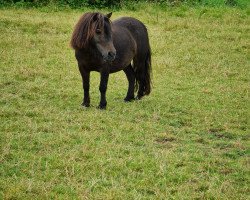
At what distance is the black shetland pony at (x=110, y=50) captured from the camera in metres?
8.59

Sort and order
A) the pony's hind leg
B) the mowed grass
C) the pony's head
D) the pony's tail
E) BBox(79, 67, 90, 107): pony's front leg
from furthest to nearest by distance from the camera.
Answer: the pony's tail, the pony's hind leg, BBox(79, 67, 90, 107): pony's front leg, the pony's head, the mowed grass

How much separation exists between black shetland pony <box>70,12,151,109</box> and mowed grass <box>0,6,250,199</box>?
18.4 inches

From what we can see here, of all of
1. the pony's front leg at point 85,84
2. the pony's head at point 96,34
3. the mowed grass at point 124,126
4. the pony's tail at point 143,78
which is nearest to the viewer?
the mowed grass at point 124,126

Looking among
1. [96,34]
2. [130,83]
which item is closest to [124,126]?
[96,34]

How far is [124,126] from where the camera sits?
795 centimetres

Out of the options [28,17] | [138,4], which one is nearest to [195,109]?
[28,17]

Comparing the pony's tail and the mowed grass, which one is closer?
the mowed grass

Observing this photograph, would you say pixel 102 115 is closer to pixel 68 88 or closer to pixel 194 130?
pixel 194 130

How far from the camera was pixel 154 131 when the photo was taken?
793 cm

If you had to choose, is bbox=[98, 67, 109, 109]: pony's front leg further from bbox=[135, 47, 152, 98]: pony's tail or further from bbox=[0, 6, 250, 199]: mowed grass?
bbox=[135, 47, 152, 98]: pony's tail

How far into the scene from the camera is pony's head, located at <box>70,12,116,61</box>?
8525 millimetres

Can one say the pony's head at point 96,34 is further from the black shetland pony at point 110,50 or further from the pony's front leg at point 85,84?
the pony's front leg at point 85,84

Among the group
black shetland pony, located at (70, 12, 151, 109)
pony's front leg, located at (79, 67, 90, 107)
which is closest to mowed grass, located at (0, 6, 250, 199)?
pony's front leg, located at (79, 67, 90, 107)

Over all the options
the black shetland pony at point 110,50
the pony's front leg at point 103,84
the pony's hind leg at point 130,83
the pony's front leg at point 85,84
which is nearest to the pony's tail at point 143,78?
the black shetland pony at point 110,50
